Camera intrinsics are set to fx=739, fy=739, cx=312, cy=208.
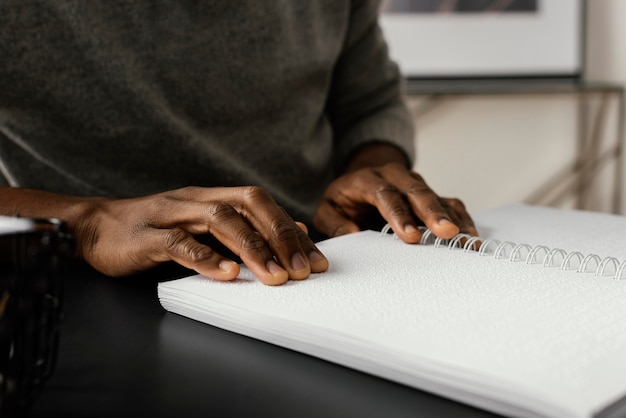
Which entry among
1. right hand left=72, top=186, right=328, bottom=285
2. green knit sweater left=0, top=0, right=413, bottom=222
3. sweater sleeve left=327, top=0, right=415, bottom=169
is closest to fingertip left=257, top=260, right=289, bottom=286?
right hand left=72, top=186, right=328, bottom=285

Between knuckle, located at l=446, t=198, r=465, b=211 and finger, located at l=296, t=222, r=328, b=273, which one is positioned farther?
knuckle, located at l=446, t=198, r=465, b=211

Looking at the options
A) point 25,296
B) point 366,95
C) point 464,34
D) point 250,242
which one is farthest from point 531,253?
point 464,34

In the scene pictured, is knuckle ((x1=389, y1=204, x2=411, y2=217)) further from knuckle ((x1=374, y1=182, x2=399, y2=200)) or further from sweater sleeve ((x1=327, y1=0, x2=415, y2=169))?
sweater sleeve ((x1=327, y1=0, x2=415, y2=169))

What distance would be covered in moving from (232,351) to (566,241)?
35cm

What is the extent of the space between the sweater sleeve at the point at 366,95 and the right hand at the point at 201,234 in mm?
491

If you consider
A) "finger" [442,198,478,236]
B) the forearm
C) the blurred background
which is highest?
the forearm

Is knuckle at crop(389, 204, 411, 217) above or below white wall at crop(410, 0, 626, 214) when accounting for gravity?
above

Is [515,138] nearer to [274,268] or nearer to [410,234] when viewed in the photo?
[410,234]

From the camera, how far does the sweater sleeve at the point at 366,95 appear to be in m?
1.04

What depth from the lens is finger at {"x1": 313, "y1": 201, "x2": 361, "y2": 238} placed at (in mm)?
731

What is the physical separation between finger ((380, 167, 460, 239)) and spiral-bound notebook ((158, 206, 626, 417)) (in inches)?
0.7

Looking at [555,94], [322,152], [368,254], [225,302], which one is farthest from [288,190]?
[555,94]

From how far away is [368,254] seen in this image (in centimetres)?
58

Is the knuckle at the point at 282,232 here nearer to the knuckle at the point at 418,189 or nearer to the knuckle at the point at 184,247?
the knuckle at the point at 184,247
